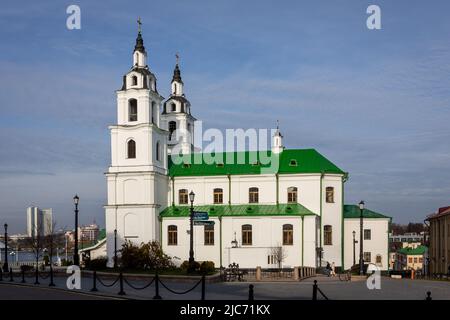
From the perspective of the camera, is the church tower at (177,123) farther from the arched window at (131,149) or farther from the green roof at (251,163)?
the arched window at (131,149)

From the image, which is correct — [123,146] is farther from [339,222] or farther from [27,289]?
[27,289]

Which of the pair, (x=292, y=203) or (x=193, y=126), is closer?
(x=292, y=203)

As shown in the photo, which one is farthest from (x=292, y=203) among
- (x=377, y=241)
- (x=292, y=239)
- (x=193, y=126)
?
(x=193, y=126)

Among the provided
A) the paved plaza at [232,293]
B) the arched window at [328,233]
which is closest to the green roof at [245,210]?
the arched window at [328,233]

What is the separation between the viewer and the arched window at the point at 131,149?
2318 inches

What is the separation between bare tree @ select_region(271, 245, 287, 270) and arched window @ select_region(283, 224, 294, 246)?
2.78 ft

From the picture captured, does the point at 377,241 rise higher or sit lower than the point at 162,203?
lower

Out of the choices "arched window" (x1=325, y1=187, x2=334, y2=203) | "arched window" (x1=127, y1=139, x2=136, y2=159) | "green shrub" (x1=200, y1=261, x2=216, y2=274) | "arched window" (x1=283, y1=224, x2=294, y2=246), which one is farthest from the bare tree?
"green shrub" (x1=200, y1=261, x2=216, y2=274)

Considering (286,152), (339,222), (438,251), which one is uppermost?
(286,152)

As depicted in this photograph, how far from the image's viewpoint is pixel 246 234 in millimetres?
58688

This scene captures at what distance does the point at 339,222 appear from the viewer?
60.6m

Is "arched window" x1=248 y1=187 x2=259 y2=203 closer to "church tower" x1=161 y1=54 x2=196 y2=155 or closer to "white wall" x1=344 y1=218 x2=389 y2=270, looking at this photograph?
"white wall" x1=344 y1=218 x2=389 y2=270
